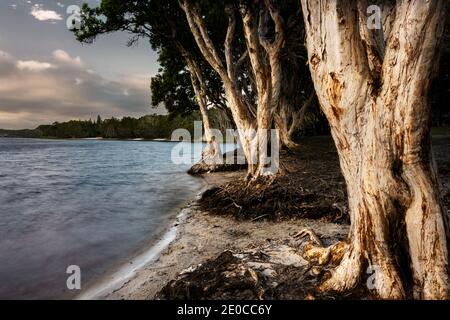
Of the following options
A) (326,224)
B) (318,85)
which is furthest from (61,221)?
(318,85)

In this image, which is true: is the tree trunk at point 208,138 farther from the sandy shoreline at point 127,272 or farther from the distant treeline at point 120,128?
the distant treeline at point 120,128

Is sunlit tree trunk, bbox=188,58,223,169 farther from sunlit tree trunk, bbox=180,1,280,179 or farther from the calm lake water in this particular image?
sunlit tree trunk, bbox=180,1,280,179

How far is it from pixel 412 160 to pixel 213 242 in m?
3.96

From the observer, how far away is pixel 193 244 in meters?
5.96

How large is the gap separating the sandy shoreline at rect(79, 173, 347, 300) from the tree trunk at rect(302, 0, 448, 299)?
1318mm

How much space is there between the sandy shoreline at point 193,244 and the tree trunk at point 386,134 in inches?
51.9

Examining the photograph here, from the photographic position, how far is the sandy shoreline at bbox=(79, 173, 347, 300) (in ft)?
14.4

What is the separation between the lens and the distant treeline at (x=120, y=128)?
134 m

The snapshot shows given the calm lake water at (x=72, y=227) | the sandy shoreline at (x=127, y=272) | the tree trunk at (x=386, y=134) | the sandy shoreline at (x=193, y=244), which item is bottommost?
the calm lake water at (x=72, y=227)

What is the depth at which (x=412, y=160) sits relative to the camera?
2.81m

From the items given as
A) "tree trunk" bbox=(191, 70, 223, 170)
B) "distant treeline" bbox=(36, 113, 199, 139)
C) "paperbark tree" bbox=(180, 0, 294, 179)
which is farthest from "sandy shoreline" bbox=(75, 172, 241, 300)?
"distant treeline" bbox=(36, 113, 199, 139)

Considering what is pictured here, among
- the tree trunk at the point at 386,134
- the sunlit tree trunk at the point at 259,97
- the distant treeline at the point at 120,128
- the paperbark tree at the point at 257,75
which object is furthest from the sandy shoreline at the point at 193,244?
the distant treeline at the point at 120,128

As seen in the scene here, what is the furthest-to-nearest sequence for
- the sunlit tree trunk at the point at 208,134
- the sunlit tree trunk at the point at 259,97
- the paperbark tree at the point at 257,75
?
the sunlit tree trunk at the point at 208,134 < the sunlit tree trunk at the point at 259,97 < the paperbark tree at the point at 257,75
